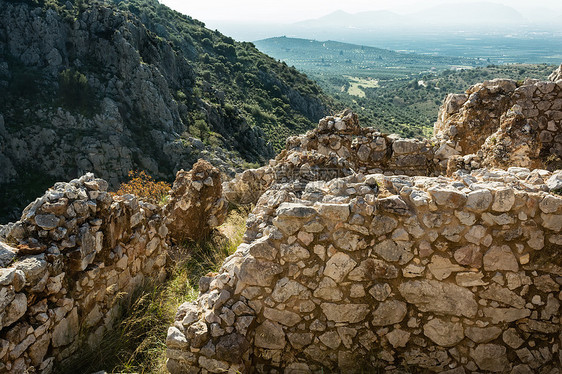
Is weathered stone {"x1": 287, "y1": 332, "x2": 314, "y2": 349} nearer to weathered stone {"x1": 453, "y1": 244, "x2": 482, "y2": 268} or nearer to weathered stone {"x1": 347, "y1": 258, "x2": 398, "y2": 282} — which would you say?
weathered stone {"x1": 347, "y1": 258, "x2": 398, "y2": 282}

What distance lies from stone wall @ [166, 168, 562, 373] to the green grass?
1.95 feet

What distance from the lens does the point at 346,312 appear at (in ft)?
10.6

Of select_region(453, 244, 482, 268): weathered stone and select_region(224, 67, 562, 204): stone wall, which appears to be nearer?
select_region(453, 244, 482, 268): weathered stone

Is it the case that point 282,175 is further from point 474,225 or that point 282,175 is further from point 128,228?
point 474,225

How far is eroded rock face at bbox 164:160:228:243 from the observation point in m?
6.32

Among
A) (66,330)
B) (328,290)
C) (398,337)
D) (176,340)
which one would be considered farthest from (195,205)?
(398,337)

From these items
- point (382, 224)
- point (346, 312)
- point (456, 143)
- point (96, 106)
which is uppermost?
point (382, 224)

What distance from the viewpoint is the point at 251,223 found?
4.07 metres

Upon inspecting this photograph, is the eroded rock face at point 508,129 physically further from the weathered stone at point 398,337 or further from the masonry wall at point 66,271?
the masonry wall at point 66,271

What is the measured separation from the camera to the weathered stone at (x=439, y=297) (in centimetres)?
311

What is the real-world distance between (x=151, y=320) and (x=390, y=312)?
2543mm

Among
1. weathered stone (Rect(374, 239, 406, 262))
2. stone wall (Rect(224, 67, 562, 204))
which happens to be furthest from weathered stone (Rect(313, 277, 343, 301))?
stone wall (Rect(224, 67, 562, 204))

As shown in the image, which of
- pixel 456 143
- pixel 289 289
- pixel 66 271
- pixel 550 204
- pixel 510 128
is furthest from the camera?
A: pixel 456 143

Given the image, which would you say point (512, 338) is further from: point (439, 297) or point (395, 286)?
point (395, 286)
